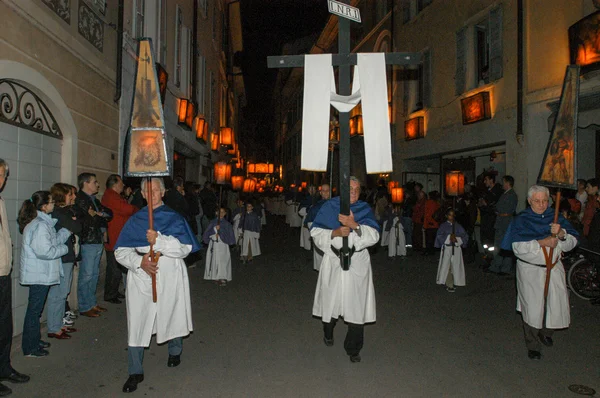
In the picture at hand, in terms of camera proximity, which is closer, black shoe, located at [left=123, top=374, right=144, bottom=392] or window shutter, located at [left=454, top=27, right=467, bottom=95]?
black shoe, located at [left=123, top=374, right=144, bottom=392]

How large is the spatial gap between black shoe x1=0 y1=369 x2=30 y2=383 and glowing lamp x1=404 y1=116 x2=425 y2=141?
51.4 ft

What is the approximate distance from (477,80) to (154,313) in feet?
44.3

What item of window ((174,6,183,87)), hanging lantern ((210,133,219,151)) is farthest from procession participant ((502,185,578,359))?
hanging lantern ((210,133,219,151))

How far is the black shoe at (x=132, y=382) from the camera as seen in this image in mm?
4578

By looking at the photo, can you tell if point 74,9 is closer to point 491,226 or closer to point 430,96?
point 491,226

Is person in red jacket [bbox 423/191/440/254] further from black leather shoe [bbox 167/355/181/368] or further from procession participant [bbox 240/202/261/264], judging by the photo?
black leather shoe [bbox 167/355/181/368]

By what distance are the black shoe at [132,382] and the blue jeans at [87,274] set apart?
2964 millimetres

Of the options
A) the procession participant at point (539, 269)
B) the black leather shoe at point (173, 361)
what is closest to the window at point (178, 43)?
the black leather shoe at point (173, 361)

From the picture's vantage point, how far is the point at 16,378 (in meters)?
4.71

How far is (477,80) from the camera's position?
15.2 meters

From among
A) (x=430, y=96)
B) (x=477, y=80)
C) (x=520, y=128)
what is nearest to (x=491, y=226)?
(x=520, y=128)

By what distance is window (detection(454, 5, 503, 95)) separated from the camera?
13844 millimetres

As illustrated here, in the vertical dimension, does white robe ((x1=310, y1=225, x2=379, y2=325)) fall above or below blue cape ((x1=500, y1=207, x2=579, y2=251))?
below

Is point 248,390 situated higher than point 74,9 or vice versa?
point 74,9
